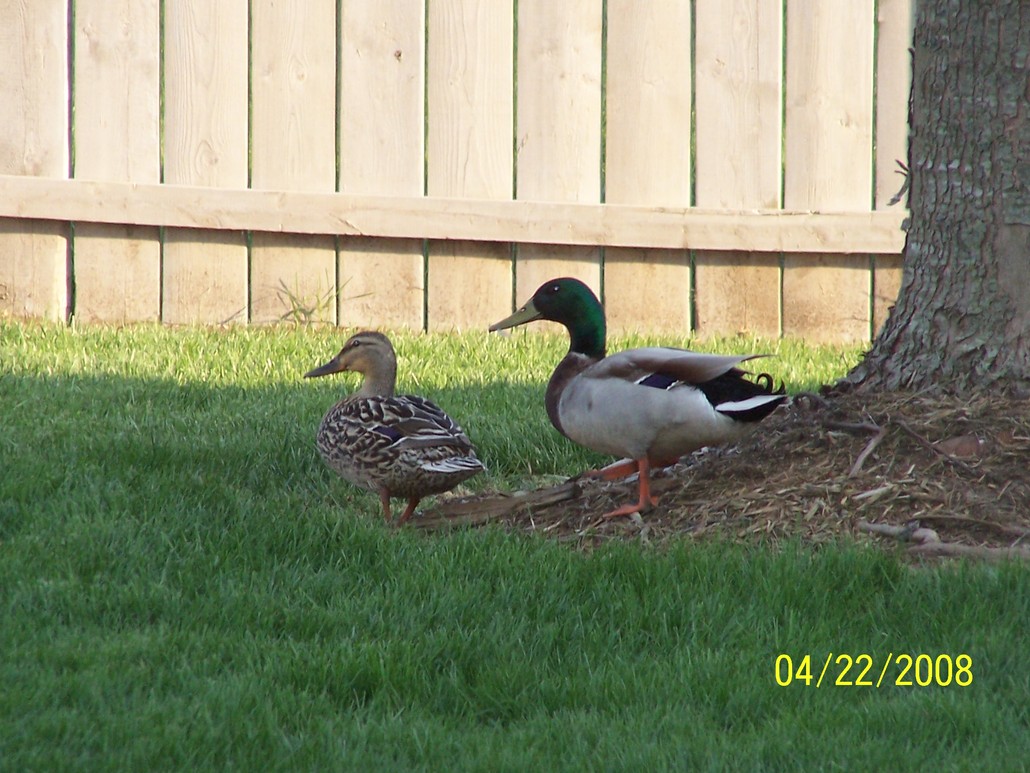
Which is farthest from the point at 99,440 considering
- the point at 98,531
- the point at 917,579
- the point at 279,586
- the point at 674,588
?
the point at 917,579

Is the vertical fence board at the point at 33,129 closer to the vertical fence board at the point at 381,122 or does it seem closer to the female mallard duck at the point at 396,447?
the vertical fence board at the point at 381,122

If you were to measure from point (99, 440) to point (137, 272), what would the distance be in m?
2.83

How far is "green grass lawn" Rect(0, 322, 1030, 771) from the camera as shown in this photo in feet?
9.82

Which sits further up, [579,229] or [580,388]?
[579,229]

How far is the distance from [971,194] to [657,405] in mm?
1258

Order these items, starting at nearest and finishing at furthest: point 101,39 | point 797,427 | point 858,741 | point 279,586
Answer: point 858,741, point 279,586, point 797,427, point 101,39

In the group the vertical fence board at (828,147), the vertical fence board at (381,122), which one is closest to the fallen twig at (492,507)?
the vertical fence board at (381,122)

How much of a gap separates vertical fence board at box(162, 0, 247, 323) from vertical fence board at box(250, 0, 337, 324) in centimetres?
8

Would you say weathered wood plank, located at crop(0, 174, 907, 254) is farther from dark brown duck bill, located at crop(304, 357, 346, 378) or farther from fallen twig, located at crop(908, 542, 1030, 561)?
fallen twig, located at crop(908, 542, 1030, 561)

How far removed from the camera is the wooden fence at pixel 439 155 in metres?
7.61

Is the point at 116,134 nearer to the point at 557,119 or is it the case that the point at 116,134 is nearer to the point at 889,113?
the point at 557,119

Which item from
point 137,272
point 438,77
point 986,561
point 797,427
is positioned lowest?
point 986,561

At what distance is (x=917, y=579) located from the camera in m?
3.78

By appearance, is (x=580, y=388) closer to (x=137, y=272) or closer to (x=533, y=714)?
(x=533, y=714)
